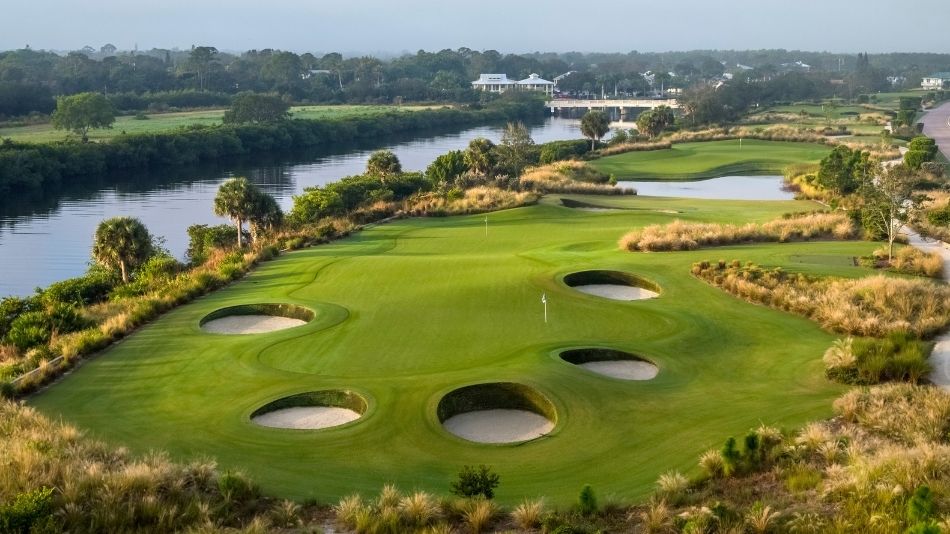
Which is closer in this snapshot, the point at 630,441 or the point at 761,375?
the point at 630,441

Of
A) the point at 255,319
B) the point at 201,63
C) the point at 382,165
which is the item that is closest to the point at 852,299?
the point at 255,319

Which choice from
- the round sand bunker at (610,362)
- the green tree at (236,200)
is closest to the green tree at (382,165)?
the green tree at (236,200)

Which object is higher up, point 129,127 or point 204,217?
point 129,127

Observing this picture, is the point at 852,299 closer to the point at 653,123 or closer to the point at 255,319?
the point at 255,319

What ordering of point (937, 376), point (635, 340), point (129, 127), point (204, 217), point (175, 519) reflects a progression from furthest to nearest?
point (129, 127) → point (204, 217) → point (635, 340) → point (937, 376) → point (175, 519)

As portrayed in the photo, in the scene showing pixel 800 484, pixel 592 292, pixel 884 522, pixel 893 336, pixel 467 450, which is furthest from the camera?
pixel 592 292

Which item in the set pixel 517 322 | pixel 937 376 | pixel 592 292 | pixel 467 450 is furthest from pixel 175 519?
pixel 592 292

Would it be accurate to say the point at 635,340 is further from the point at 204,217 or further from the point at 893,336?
the point at 204,217
